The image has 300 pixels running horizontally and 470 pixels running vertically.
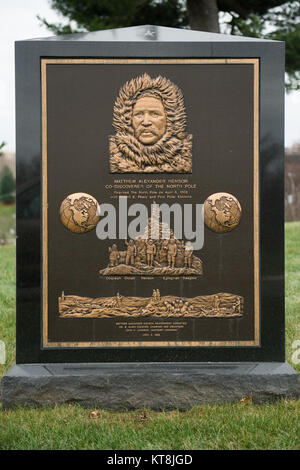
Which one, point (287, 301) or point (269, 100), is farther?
point (287, 301)

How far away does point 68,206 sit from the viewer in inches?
155

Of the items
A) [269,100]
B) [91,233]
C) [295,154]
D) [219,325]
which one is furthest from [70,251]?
[295,154]

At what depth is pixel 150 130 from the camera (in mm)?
3980

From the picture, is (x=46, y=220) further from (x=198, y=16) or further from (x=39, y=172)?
(x=198, y=16)

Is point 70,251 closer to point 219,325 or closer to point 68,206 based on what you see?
point 68,206

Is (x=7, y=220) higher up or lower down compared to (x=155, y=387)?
higher up

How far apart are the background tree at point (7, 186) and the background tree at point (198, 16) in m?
5.75

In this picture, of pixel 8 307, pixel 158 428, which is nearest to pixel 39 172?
pixel 158 428

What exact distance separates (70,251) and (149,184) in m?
0.84

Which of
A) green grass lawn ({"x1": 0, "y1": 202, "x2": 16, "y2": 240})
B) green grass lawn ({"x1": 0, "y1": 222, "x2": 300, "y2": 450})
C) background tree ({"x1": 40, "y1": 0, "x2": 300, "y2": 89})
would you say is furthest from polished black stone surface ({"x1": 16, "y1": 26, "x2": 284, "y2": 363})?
green grass lawn ({"x1": 0, "y1": 202, "x2": 16, "y2": 240})

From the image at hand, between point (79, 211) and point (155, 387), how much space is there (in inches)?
59.5

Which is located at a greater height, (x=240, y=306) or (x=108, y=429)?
(x=240, y=306)

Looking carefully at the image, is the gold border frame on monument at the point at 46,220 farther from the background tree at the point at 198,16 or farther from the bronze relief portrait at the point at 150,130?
the background tree at the point at 198,16

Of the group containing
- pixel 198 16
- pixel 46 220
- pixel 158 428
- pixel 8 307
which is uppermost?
pixel 198 16
